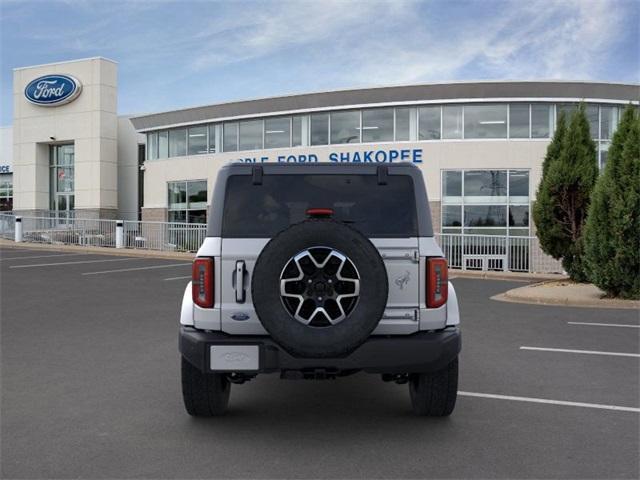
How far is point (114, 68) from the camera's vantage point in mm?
35219

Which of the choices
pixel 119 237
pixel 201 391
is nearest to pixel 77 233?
pixel 119 237

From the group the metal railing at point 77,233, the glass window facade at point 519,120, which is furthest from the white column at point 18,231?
the glass window facade at point 519,120

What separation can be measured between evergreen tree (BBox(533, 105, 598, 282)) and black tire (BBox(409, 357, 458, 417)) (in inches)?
465

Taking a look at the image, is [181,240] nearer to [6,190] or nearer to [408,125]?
[408,125]

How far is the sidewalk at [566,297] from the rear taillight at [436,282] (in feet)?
28.5

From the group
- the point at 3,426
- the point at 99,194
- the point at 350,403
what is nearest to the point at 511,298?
the point at 350,403

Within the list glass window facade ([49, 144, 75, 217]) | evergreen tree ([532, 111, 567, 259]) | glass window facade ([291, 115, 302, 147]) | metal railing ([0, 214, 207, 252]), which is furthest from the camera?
glass window facade ([49, 144, 75, 217])

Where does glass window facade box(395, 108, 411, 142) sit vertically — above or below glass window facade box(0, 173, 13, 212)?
above

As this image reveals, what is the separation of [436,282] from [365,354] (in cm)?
72

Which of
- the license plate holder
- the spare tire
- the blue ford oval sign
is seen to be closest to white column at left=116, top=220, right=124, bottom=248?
the blue ford oval sign

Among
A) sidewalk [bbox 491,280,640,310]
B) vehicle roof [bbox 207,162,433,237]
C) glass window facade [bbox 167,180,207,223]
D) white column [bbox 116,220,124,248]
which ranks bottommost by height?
sidewalk [bbox 491,280,640,310]

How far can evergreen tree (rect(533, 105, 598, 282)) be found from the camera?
15578 mm

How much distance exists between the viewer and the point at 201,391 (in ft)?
15.2

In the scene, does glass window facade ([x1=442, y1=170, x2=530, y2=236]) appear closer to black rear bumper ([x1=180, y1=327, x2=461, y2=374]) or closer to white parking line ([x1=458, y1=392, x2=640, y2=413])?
white parking line ([x1=458, y1=392, x2=640, y2=413])
